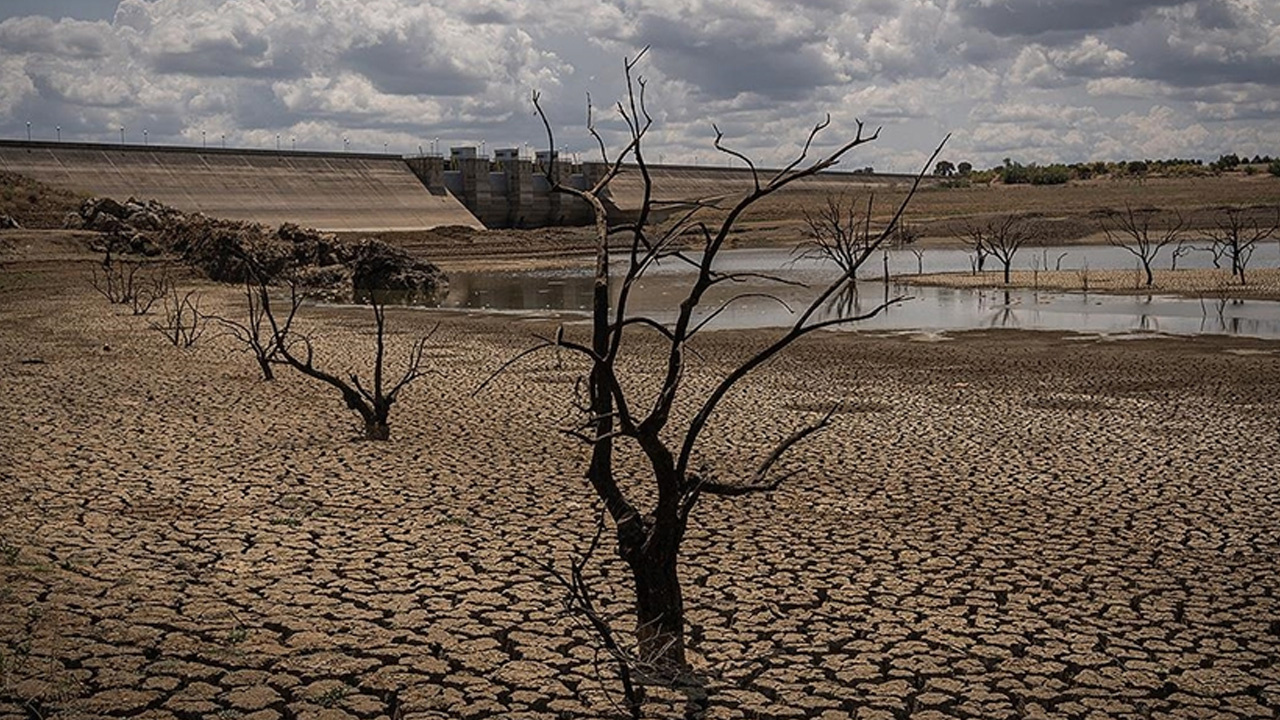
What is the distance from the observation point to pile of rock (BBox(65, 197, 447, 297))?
34531 mm

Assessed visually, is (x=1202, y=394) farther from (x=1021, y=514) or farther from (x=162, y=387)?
(x=162, y=387)

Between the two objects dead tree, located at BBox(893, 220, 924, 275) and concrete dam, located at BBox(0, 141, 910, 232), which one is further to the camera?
dead tree, located at BBox(893, 220, 924, 275)

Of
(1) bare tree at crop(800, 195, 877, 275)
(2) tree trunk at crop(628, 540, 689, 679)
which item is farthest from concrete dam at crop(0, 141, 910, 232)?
(2) tree trunk at crop(628, 540, 689, 679)

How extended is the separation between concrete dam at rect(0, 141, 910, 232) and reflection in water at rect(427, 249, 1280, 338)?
47.5 feet

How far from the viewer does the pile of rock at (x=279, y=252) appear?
34.5 m

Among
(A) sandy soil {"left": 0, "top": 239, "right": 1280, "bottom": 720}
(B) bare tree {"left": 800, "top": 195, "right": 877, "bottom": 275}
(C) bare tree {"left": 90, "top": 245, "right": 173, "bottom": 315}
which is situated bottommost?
(A) sandy soil {"left": 0, "top": 239, "right": 1280, "bottom": 720}

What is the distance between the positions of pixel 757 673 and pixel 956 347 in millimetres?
14526

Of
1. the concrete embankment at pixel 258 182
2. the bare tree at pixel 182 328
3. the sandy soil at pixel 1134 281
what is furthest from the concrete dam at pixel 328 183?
the bare tree at pixel 182 328

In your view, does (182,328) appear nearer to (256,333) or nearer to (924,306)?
(256,333)

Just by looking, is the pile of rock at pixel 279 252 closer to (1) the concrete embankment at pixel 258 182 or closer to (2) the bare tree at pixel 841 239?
(2) the bare tree at pixel 841 239

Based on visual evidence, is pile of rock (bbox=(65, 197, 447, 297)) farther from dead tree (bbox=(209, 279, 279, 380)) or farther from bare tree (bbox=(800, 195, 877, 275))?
bare tree (bbox=(800, 195, 877, 275))

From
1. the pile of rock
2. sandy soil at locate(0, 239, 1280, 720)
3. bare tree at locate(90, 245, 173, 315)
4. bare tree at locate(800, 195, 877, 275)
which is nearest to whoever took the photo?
sandy soil at locate(0, 239, 1280, 720)

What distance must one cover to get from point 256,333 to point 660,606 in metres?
10.5

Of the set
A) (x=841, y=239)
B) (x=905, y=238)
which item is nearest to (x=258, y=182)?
(x=841, y=239)
